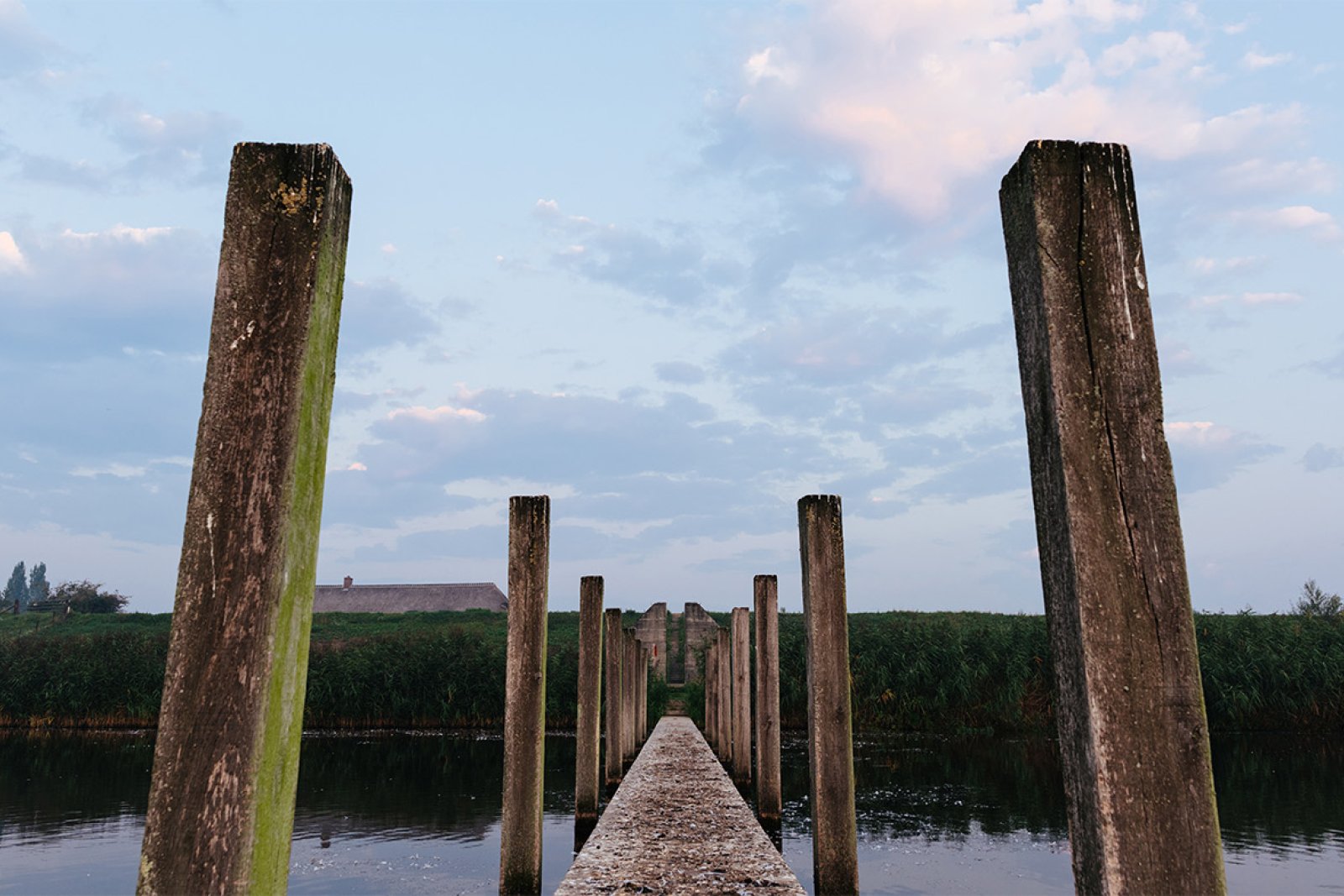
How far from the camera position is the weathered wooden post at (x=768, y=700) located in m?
11.2

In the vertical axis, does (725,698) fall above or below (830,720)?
below

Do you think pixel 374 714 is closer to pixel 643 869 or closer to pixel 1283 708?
pixel 643 869

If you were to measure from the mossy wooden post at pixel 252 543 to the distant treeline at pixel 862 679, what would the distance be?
2134 centimetres

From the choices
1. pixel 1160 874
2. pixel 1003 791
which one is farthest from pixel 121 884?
pixel 1003 791

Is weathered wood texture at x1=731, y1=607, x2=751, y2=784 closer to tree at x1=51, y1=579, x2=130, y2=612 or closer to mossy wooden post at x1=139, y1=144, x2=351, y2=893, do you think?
mossy wooden post at x1=139, y1=144, x2=351, y2=893

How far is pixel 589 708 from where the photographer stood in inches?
447

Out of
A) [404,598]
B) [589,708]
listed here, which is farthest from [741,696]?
[404,598]

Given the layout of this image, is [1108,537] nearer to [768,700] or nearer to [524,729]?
[524,729]

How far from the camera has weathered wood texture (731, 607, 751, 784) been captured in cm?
1527

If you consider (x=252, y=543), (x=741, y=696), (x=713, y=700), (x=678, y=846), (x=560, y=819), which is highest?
(x=252, y=543)

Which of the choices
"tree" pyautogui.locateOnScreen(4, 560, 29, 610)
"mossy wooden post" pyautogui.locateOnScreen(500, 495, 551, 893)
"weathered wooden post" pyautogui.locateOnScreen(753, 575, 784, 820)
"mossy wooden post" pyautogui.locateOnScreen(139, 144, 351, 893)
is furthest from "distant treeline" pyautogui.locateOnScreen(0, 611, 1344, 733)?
"tree" pyautogui.locateOnScreen(4, 560, 29, 610)

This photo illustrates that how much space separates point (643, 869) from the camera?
721 cm

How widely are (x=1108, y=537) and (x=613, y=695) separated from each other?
1251cm

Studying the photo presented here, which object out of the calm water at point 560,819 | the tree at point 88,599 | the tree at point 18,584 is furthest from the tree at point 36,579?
the calm water at point 560,819
